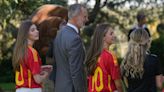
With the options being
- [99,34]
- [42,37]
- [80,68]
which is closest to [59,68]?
[80,68]

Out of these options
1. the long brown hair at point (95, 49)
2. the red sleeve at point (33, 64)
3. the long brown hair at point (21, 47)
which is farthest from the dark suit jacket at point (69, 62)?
the long brown hair at point (95, 49)

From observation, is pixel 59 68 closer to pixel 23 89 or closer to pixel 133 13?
pixel 23 89

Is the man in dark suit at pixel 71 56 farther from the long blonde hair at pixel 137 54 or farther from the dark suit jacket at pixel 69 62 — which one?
the long blonde hair at pixel 137 54

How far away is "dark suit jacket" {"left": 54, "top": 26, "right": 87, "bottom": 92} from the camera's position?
6.13m

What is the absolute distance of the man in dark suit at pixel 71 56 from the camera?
6137 millimetres

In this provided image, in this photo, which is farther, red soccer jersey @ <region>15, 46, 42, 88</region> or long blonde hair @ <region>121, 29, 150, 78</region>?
long blonde hair @ <region>121, 29, 150, 78</region>

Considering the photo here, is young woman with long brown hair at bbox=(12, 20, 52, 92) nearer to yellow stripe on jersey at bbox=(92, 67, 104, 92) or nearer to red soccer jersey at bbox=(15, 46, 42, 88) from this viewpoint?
red soccer jersey at bbox=(15, 46, 42, 88)

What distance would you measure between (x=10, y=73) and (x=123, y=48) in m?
9.00

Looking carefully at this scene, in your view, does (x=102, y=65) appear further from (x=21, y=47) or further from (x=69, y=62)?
(x=21, y=47)

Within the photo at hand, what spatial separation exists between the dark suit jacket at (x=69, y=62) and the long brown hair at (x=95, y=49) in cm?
60

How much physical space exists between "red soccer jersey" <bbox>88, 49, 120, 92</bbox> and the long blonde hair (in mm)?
205

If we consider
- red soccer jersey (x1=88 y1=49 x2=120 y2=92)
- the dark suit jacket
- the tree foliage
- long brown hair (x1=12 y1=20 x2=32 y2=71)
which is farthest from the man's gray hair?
the tree foliage

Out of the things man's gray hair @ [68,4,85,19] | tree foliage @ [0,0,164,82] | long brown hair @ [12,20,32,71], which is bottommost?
tree foliage @ [0,0,164,82]

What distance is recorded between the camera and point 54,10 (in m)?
9.77
